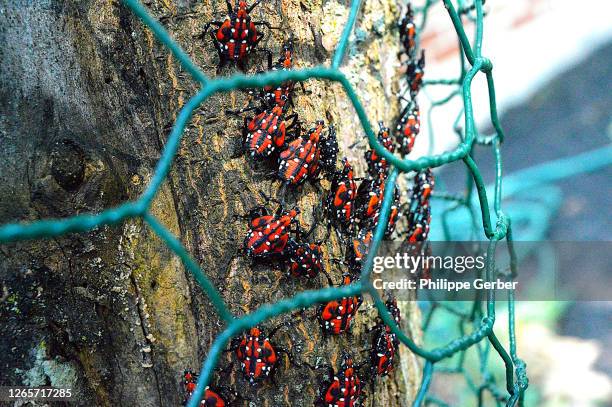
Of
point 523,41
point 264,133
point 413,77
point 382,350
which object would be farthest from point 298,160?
point 523,41

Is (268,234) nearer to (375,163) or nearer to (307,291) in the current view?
(307,291)

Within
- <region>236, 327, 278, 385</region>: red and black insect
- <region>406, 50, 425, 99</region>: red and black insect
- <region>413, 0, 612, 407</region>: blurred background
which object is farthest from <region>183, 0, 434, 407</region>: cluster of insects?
<region>413, 0, 612, 407</region>: blurred background

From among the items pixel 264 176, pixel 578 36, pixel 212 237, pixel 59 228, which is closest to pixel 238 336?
pixel 212 237

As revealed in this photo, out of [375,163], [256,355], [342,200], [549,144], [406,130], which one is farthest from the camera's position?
[549,144]

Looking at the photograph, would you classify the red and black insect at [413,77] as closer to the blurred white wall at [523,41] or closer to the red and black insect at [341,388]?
the red and black insect at [341,388]

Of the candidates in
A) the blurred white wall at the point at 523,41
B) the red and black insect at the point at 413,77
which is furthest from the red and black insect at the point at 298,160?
the blurred white wall at the point at 523,41

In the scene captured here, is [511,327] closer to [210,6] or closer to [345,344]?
[345,344]

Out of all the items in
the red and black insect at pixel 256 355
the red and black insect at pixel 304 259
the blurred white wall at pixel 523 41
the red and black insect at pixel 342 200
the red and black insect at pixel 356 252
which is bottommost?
the red and black insect at pixel 256 355
